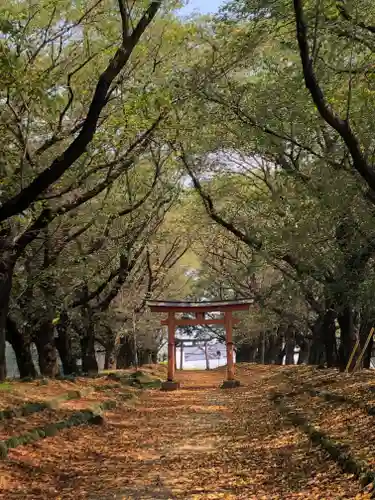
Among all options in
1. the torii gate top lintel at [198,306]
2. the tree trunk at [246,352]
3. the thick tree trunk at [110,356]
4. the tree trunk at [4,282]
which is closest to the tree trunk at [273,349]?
the tree trunk at [246,352]

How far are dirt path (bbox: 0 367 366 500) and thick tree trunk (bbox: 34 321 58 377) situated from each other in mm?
5777

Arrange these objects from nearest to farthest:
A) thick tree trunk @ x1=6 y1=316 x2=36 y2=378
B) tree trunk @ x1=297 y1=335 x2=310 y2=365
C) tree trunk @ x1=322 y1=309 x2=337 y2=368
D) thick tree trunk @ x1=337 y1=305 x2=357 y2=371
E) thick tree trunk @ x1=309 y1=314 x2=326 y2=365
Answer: thick tree trunk @ x1=337 y1=305 x2=357 y2=371 → thick tree trunk @ x1=6 y1=316 x2=36 y2=378 → tree trunk @ x1=322 y1=309 x2=337 y2=368 → thick tree trunk @ x1=309 y1=314 x2=326 y2=365 → tree trunk @ x1=297 y1=335 x2=310 y2=365

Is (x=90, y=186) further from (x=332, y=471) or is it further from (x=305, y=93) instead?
(x=332, y=471)

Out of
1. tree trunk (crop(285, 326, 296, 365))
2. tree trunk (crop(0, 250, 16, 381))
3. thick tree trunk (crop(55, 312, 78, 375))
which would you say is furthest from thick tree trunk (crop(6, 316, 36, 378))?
tree trunk (crop(285, 326, 296, 365))

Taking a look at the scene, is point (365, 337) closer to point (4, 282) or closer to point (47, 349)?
point (47, 349)

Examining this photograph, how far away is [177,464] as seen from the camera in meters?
7.04

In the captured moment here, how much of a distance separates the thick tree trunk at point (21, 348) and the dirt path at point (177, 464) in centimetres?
613

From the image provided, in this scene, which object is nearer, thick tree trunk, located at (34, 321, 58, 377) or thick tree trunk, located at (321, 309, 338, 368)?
thick tree trunk, located at (34, 321, 58, 377)

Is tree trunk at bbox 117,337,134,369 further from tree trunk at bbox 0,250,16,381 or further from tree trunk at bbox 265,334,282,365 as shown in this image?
tree trunk at bbox 0,250,16,381

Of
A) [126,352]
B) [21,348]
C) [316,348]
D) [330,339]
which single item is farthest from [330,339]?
[126,352]

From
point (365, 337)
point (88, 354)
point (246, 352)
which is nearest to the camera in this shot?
point (365, 337)

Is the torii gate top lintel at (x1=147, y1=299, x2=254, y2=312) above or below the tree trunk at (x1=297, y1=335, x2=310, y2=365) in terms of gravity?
above

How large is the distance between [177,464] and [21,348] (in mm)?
10617

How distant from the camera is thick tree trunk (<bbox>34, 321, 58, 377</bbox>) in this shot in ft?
53.5
